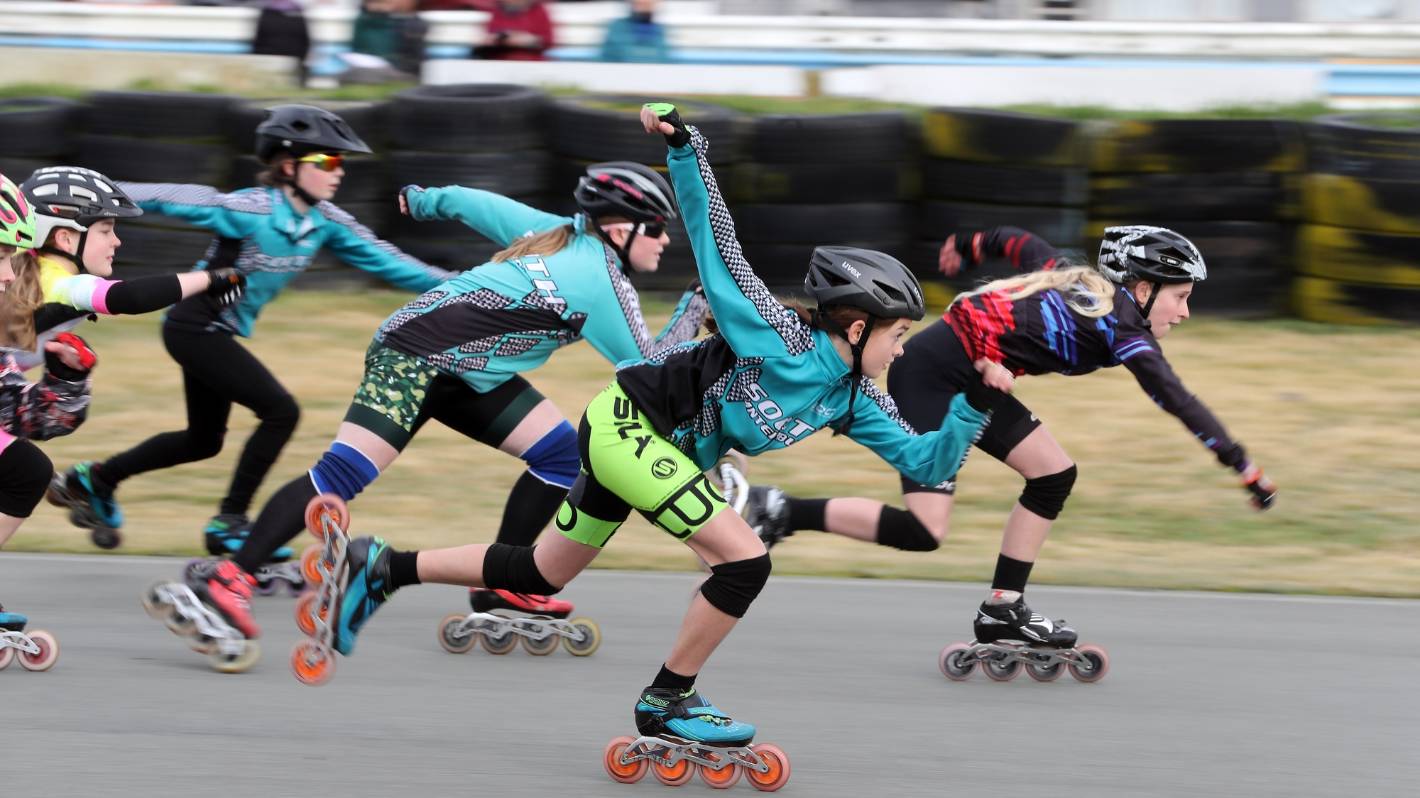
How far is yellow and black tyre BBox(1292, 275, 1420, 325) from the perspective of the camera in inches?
448

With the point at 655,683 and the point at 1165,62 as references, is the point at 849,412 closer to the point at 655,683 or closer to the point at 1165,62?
the point at 655,683

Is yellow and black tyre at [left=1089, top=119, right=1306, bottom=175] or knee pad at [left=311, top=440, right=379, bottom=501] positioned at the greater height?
yellow and black tyre at [left=1089, top=119, right=1306, bottom=175]

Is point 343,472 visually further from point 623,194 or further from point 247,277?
point 623,194

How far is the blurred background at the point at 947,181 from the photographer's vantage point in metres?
8.88

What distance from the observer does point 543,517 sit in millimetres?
6430

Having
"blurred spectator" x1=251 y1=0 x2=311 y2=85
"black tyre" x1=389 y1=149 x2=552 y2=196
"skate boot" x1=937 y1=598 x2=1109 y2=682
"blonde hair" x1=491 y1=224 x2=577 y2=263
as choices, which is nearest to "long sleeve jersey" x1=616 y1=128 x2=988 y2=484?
"blonde hair" x1=491 y1=224 x2=577 y2=263

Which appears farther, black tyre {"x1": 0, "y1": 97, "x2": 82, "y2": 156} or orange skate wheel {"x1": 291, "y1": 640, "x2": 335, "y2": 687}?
black tyre {"x1": 0, "y1": 97, "x2": 82, "y2": 156}

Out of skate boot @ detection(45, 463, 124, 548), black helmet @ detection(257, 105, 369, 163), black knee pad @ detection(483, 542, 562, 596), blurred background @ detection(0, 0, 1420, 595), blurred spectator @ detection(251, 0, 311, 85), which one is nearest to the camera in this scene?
black knee pad @ detection(483, 542, 562, 596)

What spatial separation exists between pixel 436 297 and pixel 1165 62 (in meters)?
10.4

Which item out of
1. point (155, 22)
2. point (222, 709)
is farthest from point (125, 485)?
point (155, 22)

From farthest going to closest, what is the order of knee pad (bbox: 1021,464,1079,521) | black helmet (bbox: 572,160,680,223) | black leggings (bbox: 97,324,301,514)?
black leggings (bbox: 97,324,301,514) < knee pad (bbox: 1021,464,1079,521) < black helmet (bbox: 572,160,680,223)

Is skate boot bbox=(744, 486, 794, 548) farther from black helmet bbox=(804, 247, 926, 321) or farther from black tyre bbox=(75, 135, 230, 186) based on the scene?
black tyre bbox=(75, 135, 230, 186)

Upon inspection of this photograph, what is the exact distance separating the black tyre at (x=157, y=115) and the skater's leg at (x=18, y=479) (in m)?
6.19

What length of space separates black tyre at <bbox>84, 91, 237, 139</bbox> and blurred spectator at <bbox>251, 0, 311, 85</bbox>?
1709 mm
